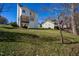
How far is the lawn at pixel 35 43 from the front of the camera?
11.8 feet

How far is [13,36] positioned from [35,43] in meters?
0.34

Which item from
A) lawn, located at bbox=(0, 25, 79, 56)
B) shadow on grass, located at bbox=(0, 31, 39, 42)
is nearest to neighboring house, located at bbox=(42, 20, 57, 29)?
lawn, located at bbox=(0, 25, 79, 56)

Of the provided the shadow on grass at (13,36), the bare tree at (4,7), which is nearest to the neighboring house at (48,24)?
the shadow on grass at (13,36)

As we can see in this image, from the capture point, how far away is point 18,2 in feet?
12.0

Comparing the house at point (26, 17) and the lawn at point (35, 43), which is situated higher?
the house at point (26, 17)

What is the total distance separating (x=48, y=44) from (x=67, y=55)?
12.4 inches

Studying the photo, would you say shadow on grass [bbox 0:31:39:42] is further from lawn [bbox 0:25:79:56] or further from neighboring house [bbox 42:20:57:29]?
neighboring house [bbox 42:20:57:29]

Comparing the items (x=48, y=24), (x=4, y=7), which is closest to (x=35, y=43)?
(x=48, y=24)

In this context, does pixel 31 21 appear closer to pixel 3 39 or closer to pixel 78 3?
pixel 3 39

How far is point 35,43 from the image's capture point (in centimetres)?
365

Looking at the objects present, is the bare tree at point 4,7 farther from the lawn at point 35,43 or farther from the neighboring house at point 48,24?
the neighboring house at point 48,24

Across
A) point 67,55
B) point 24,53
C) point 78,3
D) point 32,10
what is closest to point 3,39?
point 24,53

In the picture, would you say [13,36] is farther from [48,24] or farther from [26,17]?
[48,24]

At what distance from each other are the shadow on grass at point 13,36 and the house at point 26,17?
135mm
